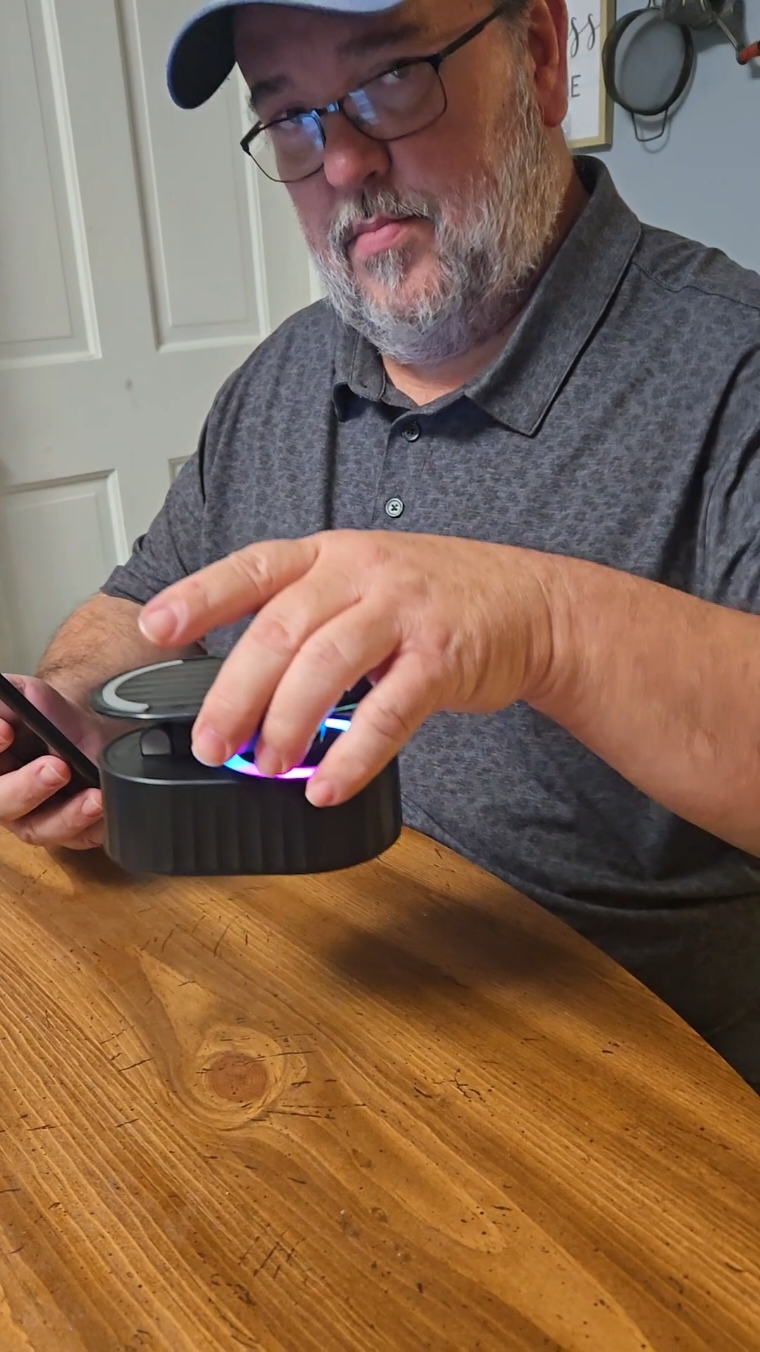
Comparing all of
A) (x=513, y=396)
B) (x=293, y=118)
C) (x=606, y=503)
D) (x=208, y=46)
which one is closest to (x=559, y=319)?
(x=513, y=396)

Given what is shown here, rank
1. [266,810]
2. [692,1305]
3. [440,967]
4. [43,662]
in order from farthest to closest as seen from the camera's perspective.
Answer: [43,662] → [440,967] → [266,810] → [692,1305]

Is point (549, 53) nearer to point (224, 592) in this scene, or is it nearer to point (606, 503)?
point (606, 503)

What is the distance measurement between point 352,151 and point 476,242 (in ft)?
0.44

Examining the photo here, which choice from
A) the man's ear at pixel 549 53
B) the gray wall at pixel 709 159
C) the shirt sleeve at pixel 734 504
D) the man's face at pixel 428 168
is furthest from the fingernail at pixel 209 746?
the gray wall at pixel 709 159

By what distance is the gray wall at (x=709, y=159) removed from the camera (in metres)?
1.52

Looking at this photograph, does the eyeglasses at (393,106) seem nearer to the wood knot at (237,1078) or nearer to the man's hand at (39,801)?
the man's hand at (39,801)

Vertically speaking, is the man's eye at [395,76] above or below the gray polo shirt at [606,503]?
above

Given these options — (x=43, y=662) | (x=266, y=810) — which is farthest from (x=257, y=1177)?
(x=43, y=662)

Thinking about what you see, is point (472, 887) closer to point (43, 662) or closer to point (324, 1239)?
point (324, 1239)

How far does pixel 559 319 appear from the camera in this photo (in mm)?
891

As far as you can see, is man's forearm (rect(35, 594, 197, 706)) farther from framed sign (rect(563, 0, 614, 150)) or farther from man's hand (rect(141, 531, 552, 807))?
framed sign (rect(563, 0, 614, 150))

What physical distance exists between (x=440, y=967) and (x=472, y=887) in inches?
3.8

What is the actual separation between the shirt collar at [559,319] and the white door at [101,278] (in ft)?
4.47

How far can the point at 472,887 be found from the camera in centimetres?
67
